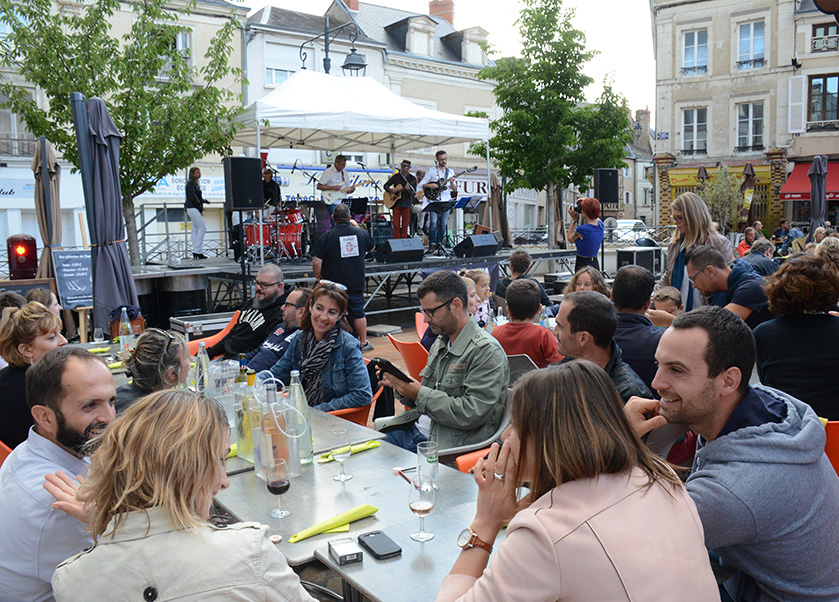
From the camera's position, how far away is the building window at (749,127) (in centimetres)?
2984

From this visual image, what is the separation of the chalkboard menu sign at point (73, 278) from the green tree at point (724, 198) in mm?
24561

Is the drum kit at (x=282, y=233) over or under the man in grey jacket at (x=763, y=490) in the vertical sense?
over

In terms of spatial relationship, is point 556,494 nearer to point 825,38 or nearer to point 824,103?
point 824,103

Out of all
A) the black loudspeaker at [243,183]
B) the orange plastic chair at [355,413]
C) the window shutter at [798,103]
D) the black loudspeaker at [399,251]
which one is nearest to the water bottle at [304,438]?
the orange plastic chair at [355,413]

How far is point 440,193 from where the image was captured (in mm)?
13867

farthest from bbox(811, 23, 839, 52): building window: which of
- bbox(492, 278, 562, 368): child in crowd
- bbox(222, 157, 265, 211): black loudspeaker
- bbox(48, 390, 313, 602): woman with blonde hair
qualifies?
bbox(48, 390, 313, 602): woman with blonde hair

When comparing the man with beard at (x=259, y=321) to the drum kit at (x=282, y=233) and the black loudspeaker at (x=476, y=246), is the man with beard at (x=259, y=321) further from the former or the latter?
the drum kit at (x=282, y=233)

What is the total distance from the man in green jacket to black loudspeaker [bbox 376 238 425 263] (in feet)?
25.7

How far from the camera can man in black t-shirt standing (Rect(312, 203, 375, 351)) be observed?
28.7 feet

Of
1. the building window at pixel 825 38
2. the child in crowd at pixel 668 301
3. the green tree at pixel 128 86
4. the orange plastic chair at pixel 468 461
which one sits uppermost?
the building window at pixel 825 38

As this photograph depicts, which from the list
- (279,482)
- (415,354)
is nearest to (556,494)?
(279,482)

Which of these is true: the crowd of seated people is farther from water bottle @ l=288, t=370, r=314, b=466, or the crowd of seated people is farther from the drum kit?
the drum kit

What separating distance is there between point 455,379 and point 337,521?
4.78 feet

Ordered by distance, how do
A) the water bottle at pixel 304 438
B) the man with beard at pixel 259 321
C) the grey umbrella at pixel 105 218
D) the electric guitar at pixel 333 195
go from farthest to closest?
the electric guitar at pixel 333 195
the grey umbrella at pixel 105 218
the man with beard at pixel 259 321
the water bottle at pixel 304 438
